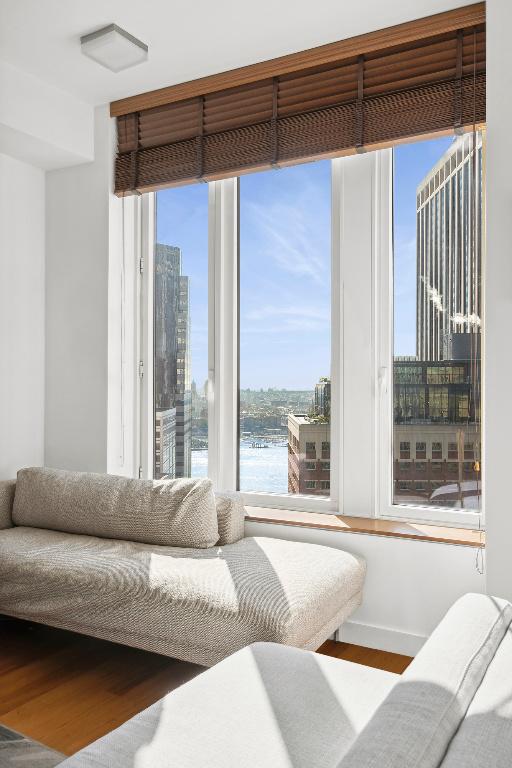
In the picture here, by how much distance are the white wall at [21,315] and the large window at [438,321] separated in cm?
198

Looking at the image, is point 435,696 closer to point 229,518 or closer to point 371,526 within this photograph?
point 371,526

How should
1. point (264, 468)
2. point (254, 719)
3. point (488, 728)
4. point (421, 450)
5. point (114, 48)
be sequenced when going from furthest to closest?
point (264, 468) → point (421, 450) → point (114, 48) → point (254, 719) → point (488, 728)

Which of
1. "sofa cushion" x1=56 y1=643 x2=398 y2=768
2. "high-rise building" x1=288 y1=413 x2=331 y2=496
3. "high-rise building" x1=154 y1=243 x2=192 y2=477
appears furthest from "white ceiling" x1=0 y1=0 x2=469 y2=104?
"sofa cushion" x1=56 y1=643 x2=398 y2=768

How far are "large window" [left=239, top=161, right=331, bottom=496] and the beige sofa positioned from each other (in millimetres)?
398

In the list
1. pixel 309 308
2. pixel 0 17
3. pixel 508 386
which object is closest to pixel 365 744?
pixel 508 386

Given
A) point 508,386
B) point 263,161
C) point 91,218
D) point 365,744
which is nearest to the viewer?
point 365,744

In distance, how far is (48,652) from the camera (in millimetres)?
2678

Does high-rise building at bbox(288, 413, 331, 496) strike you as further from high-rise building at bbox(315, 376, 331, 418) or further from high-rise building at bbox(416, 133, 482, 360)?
high-rise building at bbox(416, 133, 482, 360)

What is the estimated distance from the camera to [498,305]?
2223 mm

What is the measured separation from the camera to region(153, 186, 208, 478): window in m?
3.39

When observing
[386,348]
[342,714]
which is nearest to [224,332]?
[386,348]

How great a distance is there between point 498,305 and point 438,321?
0.58m

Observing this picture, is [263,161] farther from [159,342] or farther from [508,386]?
[508,386]

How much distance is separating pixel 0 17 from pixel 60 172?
3.26 ft
